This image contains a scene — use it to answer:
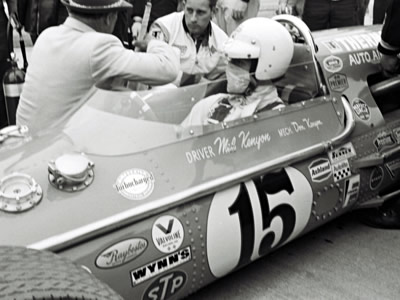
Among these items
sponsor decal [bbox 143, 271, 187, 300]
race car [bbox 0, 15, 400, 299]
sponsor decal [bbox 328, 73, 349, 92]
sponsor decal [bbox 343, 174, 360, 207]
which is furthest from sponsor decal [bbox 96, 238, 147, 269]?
sponsor decal [bbox 328, 73, 349, 92]

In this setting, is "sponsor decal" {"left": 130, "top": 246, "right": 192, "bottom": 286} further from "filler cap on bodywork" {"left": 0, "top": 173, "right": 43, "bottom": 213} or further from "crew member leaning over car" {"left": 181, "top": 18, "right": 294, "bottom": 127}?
"crew member leaning over car" {"left": 181, "top": 18, "right": 294, "bottom": 127}

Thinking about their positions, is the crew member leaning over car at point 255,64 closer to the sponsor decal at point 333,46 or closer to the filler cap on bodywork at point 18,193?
the sponsor decal at point 333,46

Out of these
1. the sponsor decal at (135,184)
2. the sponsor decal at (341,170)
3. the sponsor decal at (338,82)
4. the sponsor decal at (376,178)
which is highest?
the sponsor decal at (338,82)

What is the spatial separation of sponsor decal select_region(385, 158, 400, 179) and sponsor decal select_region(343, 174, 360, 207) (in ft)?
0.95

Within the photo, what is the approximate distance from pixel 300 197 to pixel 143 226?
912 mm

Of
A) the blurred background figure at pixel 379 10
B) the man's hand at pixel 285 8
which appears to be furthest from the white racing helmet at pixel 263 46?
the blurred background figure at pixel 379 10

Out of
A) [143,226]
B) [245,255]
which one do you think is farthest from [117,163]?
[245,255]

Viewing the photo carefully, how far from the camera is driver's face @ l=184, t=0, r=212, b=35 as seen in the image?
3.99 meters

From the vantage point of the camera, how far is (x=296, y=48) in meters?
3.08

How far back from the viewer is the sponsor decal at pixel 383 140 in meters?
3.17

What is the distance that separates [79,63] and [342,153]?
1.42 metres

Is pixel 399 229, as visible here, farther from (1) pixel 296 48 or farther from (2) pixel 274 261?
(1) pixel 296 48

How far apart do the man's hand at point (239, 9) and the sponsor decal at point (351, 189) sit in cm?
251

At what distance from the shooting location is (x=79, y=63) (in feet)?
8.89
